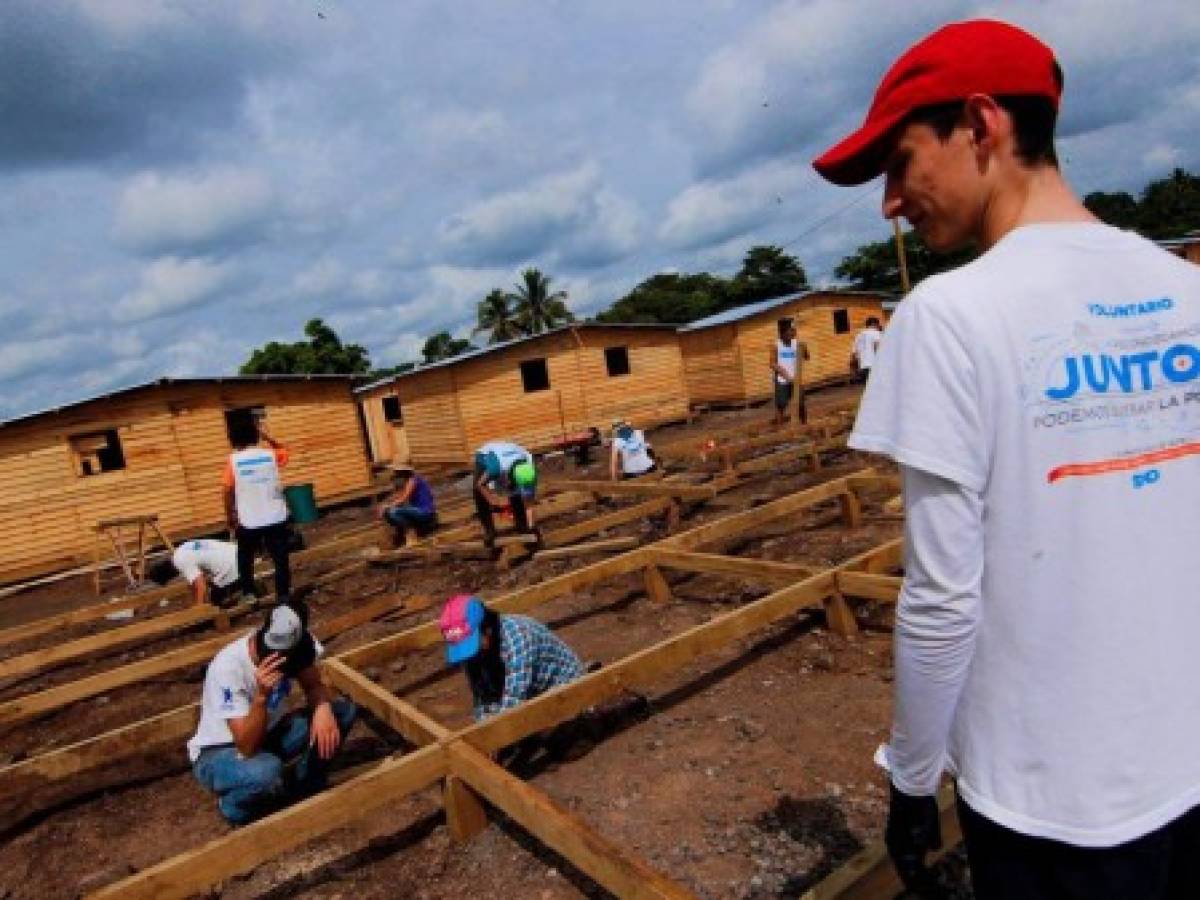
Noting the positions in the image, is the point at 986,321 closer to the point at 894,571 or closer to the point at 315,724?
the point at 315,724

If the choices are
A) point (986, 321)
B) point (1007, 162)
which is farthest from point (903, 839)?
point (1007, 162)

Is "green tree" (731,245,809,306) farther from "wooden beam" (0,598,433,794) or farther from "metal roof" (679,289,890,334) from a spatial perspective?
"wooden beam" (0,598,433,794)

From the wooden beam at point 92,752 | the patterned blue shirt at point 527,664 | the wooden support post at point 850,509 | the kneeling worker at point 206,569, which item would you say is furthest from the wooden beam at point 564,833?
the kneeling worker at point 206,569

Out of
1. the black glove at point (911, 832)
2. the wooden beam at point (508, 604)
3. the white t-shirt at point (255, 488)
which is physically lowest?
the wooden beam at point (508, 604)

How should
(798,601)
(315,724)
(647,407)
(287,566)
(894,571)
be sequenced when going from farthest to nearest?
(647,407), (287,566), (894,571), (798,601), (315,724)

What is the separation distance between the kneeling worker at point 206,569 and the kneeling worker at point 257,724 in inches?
202

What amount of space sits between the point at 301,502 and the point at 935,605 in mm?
18589

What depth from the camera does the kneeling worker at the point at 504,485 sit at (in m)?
9.95

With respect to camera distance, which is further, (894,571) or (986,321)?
(894,571)

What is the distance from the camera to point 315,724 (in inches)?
182

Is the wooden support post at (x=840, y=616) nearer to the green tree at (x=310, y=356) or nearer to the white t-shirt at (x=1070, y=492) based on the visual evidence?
the white t-shirt at (x=1070, y=492)

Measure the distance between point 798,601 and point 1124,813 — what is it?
4427 millimetres

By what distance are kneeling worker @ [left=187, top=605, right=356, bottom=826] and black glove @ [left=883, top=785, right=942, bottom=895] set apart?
371 centimetres

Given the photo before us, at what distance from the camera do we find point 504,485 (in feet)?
33.5
